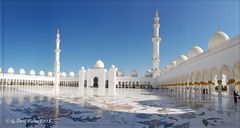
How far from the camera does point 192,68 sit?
13.4 m

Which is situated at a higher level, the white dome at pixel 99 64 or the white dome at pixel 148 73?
the white dome at pixel 99 64

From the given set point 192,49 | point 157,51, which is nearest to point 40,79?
point 157,51

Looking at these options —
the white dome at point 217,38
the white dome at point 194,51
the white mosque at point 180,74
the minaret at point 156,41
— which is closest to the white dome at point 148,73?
the white mosque at point 180,74

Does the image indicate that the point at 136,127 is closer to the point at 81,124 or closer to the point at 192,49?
the point at 81,124

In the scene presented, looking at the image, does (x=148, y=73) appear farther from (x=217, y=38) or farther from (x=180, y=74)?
(x=217, y=38)

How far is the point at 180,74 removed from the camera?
53.9ft

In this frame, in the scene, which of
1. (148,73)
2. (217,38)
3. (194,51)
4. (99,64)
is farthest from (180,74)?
(148,73)

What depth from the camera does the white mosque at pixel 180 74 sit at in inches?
363

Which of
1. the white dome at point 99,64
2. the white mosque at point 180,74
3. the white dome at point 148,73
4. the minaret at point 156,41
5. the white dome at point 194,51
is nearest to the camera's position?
the white mosque at point 180,74

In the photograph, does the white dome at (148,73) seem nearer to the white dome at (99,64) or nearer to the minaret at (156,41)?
the minaret at (156,41)

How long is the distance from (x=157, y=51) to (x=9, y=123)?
75.2ft

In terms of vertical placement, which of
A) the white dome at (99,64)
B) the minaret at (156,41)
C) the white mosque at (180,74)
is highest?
the minaret at (156,41)

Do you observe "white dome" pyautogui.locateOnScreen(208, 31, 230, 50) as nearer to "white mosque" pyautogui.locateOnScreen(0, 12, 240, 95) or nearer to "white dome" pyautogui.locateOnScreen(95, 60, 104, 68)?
"white mosque" pyautogui.locateOnScreen(0, 12, 240, 95)

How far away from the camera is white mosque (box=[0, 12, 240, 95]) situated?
921 centimetres
